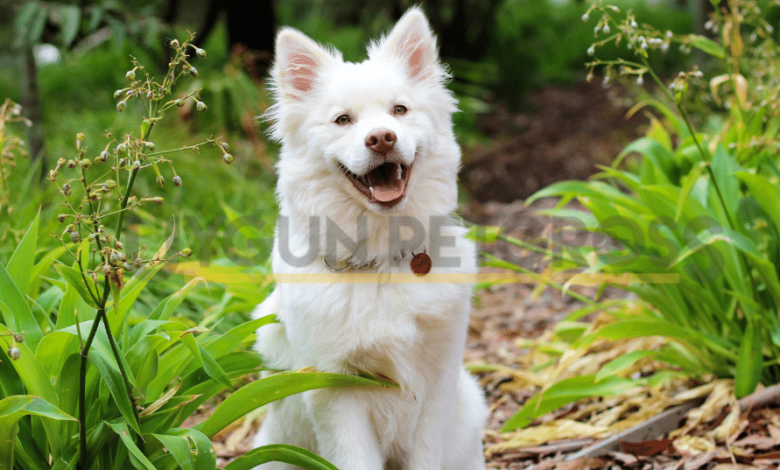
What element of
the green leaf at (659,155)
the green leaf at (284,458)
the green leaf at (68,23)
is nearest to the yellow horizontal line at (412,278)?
the green leaf at (284,458)

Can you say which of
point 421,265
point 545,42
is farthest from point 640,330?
point 545,42

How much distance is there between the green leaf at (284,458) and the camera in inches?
70.3

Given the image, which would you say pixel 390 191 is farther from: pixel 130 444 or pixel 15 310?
pixel 15 310

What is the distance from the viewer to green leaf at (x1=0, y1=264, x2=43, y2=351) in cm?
175

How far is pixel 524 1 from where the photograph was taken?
1376 cm

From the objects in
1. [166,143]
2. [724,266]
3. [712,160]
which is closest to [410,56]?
[712,160]

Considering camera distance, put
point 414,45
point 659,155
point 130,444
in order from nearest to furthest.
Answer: point 130,444
point 414,45
point 659,155

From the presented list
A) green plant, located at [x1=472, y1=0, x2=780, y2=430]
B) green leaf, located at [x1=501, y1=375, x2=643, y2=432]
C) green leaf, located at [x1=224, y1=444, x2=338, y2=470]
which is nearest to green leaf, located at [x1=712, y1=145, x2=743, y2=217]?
green plant, located at [x1=472, y1=0, x2=780, y2=430]

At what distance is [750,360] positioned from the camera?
2.46 meters

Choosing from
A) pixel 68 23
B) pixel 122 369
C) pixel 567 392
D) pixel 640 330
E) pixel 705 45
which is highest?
pixel 68 23

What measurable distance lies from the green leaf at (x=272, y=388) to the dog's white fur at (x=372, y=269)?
0.24 feet

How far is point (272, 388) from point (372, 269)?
50cm

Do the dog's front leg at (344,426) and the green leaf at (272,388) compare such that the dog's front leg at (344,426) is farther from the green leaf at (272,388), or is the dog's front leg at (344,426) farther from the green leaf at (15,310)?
the green leaf at (15,310)

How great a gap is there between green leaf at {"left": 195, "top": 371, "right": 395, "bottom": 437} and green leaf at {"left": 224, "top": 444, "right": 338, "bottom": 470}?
13 centimetres
